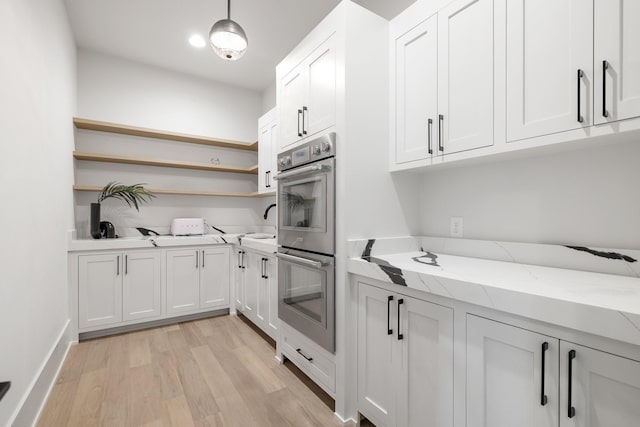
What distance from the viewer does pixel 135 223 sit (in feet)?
11.0

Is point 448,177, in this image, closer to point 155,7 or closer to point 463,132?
point 463,132

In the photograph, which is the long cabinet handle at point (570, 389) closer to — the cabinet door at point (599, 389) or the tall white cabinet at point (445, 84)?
the cabinet door at point (599, 389)

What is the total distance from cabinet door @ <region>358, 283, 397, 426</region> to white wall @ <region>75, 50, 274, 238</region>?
255 cm

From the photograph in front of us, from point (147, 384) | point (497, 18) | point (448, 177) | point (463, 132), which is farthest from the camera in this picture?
point (147, 384)

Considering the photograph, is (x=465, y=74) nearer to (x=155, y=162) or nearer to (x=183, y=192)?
(x=183, y=192)

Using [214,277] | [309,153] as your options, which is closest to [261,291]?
[214,277]

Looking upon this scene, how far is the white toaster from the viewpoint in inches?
132

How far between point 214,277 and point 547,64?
10.7 ft

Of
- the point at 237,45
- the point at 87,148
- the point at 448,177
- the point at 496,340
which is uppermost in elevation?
the point at 237,45

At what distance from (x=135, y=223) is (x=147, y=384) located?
6.48ft

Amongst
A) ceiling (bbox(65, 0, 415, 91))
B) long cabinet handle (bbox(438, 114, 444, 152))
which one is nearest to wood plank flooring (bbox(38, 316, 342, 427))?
long cabinet handle (bbox(438, 114, 444, 152))

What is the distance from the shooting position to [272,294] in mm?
2461

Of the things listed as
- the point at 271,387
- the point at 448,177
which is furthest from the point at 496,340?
the point at 271,387

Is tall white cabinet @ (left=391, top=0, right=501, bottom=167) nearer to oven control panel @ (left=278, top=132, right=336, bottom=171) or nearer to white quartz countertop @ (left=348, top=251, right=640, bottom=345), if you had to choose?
oven control panel @ (left=278, top=132, right=336, bottom=171)
